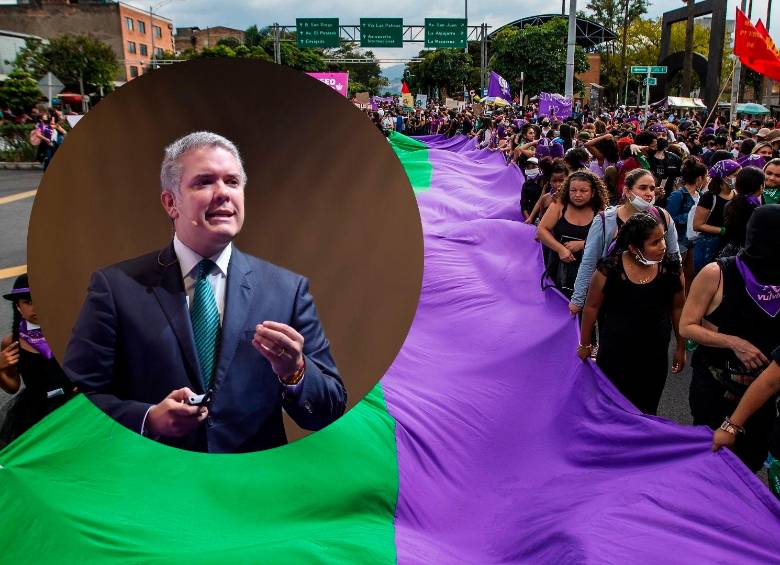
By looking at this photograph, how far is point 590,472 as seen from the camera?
9.67 ft

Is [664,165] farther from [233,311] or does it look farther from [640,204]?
[233,311]

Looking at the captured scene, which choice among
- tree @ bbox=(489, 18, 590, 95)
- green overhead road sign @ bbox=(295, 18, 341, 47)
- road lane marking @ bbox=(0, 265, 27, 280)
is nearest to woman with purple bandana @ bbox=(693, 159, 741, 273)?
road lane marking @ bbox=(0, 265, 27, 280)

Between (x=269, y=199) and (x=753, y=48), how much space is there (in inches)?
447

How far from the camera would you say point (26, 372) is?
2.96 meters

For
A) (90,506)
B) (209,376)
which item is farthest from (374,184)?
(90,506)

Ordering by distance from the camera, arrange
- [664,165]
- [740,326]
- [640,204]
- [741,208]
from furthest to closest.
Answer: [664,165] → [741,208] → [640,204] → [740,326]

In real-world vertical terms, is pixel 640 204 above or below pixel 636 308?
above

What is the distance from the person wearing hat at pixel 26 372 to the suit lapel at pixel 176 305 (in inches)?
62.7

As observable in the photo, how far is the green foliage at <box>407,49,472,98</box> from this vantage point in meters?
67.9

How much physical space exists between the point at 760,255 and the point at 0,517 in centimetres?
299

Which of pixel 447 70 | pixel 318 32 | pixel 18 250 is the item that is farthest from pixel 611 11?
pixel 18 250

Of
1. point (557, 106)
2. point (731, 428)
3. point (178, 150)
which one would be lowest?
point (731, 428)

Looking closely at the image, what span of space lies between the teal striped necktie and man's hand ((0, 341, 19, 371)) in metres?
1.88

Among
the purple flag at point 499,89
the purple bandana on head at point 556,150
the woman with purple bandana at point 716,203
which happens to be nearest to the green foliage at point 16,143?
the purple flag at point 499,89
